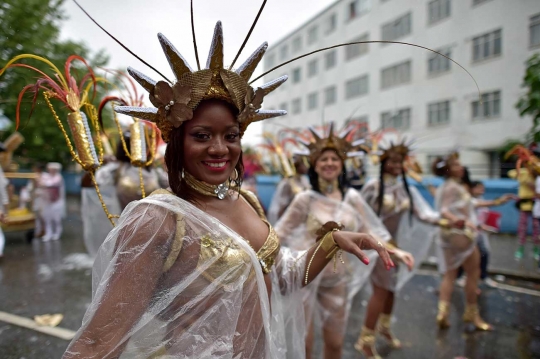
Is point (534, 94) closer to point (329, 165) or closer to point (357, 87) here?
point (329, 165)

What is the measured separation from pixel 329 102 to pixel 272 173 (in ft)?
30.4

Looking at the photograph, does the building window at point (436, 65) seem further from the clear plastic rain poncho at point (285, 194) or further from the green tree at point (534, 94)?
the green tree at point (534, 94)

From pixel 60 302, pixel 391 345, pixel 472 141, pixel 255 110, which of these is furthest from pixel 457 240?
pixel 472 141

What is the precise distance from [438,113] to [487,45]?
196 inches

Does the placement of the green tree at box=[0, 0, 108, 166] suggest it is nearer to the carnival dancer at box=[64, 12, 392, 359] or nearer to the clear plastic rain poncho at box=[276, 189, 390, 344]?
the carnival dancer at box=[64, 12, 392, 359]

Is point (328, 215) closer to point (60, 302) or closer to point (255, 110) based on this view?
point (255, 110)

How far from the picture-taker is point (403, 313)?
17.2 ft

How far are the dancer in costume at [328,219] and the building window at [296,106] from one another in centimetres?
1909

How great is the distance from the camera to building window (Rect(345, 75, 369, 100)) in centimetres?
2095

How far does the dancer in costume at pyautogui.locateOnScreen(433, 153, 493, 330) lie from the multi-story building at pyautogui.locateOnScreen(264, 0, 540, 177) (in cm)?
623

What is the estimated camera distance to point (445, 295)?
15.7ft

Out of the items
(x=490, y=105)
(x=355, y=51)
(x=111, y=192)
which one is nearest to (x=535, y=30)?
(x=111, y=192)

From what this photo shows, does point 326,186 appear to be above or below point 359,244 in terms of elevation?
above

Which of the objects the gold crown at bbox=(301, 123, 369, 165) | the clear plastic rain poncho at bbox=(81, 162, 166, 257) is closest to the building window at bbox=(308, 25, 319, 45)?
the clear plastic rain poncho at bbox=(81, 162, 166, 257)
